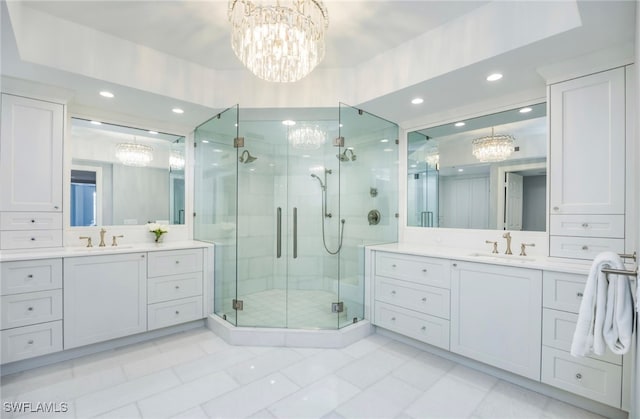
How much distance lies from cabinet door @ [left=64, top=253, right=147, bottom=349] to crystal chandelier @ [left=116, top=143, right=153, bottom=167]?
1.11 metres

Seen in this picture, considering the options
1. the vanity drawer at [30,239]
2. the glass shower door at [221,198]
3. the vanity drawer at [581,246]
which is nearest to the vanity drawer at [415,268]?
the vanity drawer at [581,246]

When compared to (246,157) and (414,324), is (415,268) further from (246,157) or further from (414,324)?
(246,157)

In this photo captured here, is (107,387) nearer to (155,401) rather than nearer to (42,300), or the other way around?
(155,401)

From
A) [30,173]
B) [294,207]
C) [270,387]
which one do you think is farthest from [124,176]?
[270,387]

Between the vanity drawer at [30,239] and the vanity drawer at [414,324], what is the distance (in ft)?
9.84

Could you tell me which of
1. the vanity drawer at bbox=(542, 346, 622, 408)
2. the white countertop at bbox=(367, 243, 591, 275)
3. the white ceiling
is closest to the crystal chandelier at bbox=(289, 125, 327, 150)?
the white ceiling

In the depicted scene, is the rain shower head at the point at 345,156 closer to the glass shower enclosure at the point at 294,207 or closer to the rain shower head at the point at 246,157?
the glass shower enclosure at the point at 294,207

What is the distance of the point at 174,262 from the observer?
2.95 metres

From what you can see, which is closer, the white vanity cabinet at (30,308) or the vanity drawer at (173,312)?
the white vanity cabinet at (30,308)

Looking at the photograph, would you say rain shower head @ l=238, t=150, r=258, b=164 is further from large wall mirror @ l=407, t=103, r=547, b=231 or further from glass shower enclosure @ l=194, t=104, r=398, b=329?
large wall mirror @ l=407, t=103, r=547, b=231

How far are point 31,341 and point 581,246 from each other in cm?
409

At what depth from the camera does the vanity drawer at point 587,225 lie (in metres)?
1.92

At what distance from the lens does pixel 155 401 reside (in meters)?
1.90

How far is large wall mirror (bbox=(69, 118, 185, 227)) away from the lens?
9.53 ft
